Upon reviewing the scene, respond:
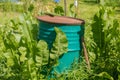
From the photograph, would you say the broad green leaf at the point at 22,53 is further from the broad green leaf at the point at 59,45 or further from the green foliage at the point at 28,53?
the broad green leaf at the point at 59,45

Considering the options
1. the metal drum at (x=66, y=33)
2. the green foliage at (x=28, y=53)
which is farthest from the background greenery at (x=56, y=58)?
the metal drum at (x=66, y=33)

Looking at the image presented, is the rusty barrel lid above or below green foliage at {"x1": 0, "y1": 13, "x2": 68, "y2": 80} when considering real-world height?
above

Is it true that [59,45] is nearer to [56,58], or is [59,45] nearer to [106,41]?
[56,58]

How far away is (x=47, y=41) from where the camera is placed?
175 inches

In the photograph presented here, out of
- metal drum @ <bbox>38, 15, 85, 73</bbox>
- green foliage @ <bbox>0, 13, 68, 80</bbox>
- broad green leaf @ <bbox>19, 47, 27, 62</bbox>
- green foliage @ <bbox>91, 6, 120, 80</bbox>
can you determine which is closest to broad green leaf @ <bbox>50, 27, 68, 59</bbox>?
A: green foliage @ <bbox>0, 13, 68, 80</bbox>

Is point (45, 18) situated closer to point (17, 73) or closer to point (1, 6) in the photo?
point (17, 73)

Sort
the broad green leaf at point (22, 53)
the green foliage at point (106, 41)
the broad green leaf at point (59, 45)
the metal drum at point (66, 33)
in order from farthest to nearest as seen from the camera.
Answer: the green foliage at point (106, 41) → the metal drum at point (66, 33) → the broad green leaf at point (59, 45) → the broad green leaf at point (22, 53)

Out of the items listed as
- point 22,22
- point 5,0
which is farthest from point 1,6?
point 22,22

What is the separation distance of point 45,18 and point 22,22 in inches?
11.7

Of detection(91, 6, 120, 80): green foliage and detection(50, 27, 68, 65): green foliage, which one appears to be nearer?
detection(50, 27, 68, 65): green foliage

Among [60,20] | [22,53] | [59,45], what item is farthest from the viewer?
[60,20]

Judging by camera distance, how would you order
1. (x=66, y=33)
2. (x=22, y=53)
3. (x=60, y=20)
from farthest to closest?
(x=60, y=20), (x=66, y=33), (x=22, y=53)

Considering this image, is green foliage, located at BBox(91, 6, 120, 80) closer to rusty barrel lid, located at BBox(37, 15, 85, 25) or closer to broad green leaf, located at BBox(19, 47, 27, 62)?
rusty barrel lid, located at BBox(37, 15, 85, 25)

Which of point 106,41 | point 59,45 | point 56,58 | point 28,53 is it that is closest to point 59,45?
point 59,45
